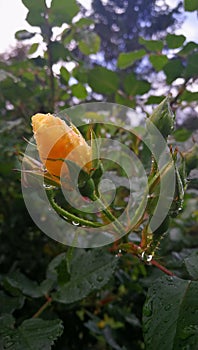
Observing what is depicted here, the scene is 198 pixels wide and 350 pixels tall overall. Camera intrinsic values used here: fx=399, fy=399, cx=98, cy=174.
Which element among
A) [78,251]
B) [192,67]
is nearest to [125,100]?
[192,67]

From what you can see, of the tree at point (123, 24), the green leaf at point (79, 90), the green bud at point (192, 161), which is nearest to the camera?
the green bud at point (192, 161)

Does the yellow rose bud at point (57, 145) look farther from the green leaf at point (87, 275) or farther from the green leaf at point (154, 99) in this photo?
the green leaf at point (154, 99)

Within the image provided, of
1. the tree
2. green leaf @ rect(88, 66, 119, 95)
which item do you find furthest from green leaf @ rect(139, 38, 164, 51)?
the tree

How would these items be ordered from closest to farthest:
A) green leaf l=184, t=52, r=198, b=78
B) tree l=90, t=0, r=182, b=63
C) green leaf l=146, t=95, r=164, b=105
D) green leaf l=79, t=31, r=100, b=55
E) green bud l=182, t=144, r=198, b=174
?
1. green bud l=182, t=144, r=198, b=174
2. green leaf l=184, t=52, r=198, b=78
3. green leaf l=146, t=95, r=164, b=105
4. green leaf l=79, t=31, r=100, b=55
5. tree l=90, t=0, r=182, b=63

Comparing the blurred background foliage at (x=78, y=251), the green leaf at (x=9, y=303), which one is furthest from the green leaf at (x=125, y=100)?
the green leaf at (x=9, y=303)

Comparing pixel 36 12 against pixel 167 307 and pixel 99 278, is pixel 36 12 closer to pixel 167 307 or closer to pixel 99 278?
pixel 99 278

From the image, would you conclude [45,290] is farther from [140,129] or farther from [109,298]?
[140,129]

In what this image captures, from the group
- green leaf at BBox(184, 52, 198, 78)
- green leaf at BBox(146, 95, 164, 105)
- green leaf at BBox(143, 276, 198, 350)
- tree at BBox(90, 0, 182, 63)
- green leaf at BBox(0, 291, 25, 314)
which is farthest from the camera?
tree at BBox(90, 0, 182, 63)

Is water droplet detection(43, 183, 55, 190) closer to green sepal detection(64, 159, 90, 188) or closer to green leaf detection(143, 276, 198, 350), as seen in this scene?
green sepal detection(64, 159, 90, 188)
